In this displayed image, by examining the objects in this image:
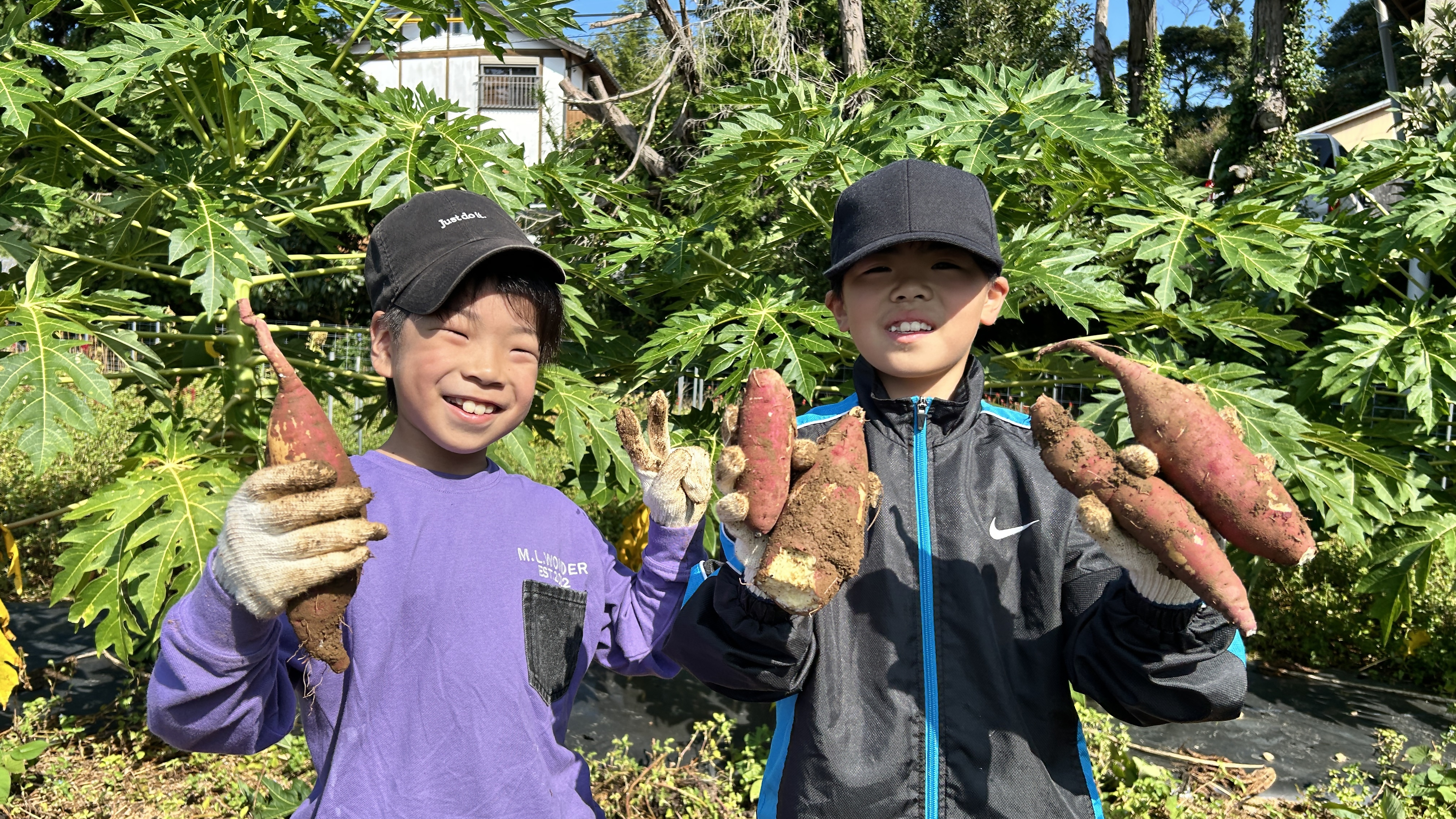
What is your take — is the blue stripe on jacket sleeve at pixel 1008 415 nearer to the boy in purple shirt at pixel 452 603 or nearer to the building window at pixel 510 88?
the boy in purple shirt at pixel 452 603

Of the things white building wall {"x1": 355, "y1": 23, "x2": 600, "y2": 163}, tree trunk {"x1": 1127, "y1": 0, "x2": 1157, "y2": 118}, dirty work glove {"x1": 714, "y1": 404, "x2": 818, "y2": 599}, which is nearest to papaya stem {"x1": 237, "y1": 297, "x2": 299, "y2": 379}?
dirty work glove {"x1": 714, "y1": 404, "x2": 818, "y2": 599}

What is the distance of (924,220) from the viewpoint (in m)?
1.49

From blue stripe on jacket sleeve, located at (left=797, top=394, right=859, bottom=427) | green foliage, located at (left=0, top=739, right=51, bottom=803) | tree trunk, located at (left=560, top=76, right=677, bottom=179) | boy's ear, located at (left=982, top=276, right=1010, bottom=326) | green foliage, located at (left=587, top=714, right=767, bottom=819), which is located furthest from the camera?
tree trunk, located at (left=560, top=76, right=677, bottom=179)

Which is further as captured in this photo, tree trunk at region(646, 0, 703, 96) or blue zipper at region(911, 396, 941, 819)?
tree trunk at region(646, 0, 703, 96)

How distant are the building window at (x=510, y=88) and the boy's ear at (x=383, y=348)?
20.8m

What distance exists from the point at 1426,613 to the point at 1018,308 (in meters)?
3.98

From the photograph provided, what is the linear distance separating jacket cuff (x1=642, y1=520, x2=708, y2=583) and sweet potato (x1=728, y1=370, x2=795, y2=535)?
8.1 inches

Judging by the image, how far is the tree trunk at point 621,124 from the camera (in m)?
7.20

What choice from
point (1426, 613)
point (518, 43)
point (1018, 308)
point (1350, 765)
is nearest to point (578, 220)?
point (1018, 308)

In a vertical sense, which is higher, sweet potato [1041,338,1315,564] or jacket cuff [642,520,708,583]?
sweet potato [1041,338,1315,564]

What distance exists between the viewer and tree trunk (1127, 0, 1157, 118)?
51.7 ft

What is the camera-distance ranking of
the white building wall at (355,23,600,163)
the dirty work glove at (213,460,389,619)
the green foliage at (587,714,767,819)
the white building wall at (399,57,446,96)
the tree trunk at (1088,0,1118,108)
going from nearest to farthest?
the dirty work glove at (213,460,389,619), the green foliage at (587,714,767,819), the tree trunk at (1088,0,1118,108), the white building wall at (355,23,600,163), the white building wall at (399,57,446,96)

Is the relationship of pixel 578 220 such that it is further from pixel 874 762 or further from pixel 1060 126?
pixel 874 762

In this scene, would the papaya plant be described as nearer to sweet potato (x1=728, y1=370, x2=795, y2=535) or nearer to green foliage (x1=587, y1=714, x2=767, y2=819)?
green foliage (x1=587, y1=714, x2=767, y2=819)
